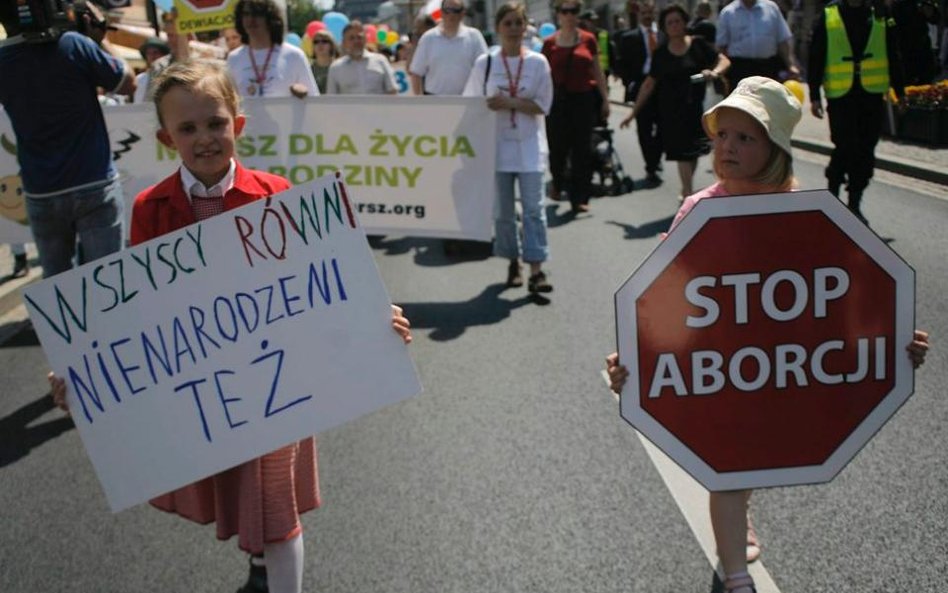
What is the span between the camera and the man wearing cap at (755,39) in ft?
32.7

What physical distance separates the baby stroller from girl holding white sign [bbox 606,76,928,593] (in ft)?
25.8

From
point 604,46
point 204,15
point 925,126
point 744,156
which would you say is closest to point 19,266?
point 204,15

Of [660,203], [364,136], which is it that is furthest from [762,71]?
[364,136]

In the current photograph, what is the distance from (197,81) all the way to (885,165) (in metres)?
9.92

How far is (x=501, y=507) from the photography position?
12.0 ft

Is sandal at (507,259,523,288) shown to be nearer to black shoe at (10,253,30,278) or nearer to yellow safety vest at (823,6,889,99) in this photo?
yellow safety vest at (823,6,889,99)

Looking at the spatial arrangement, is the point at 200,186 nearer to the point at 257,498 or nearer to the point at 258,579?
the point at 257,498

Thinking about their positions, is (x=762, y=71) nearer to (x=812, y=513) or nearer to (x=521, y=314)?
(x=521, y=314)

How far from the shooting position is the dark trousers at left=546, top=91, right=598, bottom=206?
369 inches

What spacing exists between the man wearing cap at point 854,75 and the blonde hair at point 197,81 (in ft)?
19.9

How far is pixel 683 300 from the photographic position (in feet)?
7.70

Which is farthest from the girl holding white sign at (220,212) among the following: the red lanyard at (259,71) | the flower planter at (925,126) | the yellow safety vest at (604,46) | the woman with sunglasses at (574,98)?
the yellow safety vest at (604,46)

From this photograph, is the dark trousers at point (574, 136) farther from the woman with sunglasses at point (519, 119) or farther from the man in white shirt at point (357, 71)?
the woman with sunglasses at point (519, 119)

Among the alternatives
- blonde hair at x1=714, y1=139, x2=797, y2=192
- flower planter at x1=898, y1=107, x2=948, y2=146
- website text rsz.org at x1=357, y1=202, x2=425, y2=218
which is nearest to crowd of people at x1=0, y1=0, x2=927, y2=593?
blonde hair at x1=714, y1=139, x2=797, y2=192
